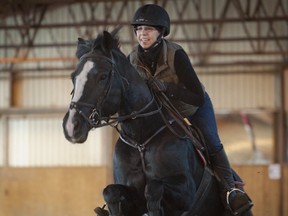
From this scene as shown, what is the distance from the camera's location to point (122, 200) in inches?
165

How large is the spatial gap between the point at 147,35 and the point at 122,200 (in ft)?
4.12

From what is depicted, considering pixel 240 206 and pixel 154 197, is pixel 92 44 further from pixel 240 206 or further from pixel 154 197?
pixel 240 206

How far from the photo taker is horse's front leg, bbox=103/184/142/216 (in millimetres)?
4168

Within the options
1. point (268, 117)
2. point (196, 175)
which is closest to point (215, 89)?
point (268, 117)

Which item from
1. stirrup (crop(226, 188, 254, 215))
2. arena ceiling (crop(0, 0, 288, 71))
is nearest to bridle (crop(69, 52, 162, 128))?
stirrup (crop(226, 188, 254, 215))

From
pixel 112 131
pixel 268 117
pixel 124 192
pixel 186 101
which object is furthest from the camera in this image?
pixel 268 117

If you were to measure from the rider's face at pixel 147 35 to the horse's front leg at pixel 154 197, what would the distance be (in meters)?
1.09

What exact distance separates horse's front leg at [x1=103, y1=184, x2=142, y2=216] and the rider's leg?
96 cm

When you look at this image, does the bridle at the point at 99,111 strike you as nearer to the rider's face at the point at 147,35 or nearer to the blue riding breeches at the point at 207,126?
the rider's face at the point at 147,35

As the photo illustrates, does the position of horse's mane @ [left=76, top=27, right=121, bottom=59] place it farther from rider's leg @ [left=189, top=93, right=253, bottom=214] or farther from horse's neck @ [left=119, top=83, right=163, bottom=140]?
rider's leg @ [left=189, top=93, right=253, bottom=214]

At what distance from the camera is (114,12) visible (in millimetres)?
17688

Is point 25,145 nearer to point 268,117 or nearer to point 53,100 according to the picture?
point 53,100

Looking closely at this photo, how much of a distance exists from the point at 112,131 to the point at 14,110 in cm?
440

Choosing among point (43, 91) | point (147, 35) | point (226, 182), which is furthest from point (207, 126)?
point (43, 91)
